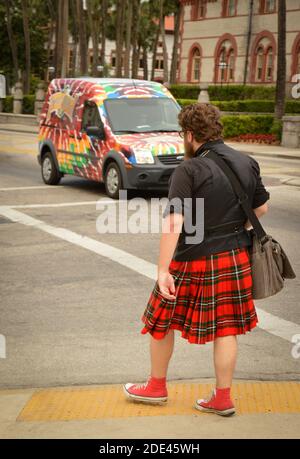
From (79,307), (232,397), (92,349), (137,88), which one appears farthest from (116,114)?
(232,397)

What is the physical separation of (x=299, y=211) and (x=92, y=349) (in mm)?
8352

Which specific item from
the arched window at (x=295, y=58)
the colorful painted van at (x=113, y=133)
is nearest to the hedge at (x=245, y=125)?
the colorful painted van at (x=113, y=133)

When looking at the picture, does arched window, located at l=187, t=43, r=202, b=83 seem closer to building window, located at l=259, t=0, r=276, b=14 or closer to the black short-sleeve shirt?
building window, located at l=259, t=0, r=276, b=14

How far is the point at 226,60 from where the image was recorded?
2418 inches

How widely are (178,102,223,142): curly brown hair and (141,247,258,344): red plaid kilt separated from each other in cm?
68

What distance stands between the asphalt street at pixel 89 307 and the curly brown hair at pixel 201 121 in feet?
6.21

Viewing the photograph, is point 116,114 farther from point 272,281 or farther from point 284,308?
point 272,281

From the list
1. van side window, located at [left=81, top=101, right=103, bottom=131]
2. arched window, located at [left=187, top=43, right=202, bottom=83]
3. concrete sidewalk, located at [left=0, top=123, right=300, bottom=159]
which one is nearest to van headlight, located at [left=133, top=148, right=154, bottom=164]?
van side window, located at [left=81, top=101, right=103, bottom=131]

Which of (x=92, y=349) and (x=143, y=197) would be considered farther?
(x=143, y=197)

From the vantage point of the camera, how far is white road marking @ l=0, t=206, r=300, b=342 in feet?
24.4

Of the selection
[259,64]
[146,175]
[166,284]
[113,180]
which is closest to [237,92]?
[259,64]

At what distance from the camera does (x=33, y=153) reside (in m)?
26.0

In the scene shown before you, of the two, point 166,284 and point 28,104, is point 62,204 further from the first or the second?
point 28,104

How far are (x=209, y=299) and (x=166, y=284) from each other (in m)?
0.27
